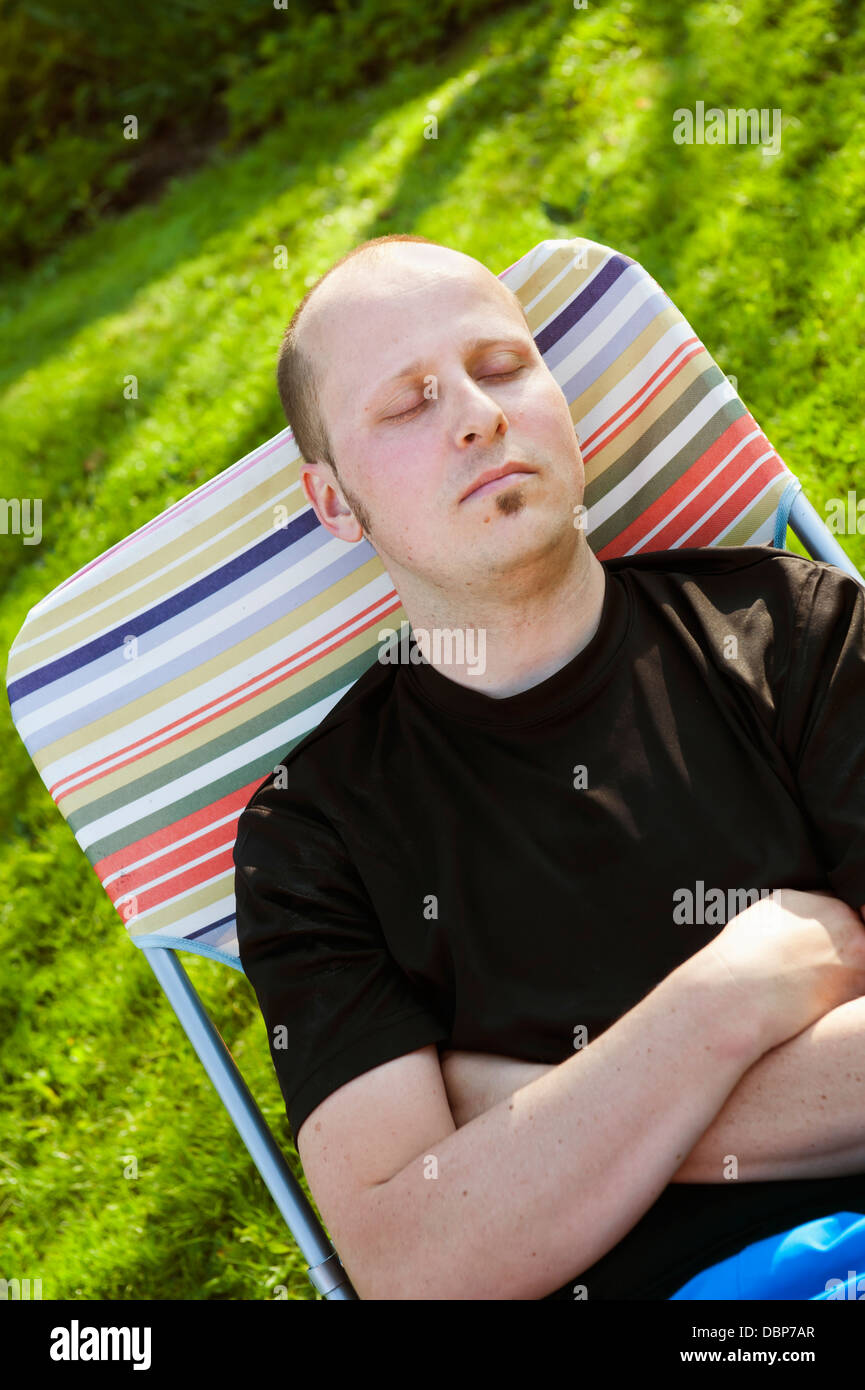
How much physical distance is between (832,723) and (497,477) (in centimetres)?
75

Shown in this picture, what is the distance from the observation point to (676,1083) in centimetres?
174

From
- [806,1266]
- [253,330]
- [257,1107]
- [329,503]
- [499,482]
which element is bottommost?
[806,1266]

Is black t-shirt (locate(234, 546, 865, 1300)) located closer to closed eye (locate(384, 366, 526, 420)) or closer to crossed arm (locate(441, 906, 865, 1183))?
crossed arm (locate(441, 906, 865, 1183))

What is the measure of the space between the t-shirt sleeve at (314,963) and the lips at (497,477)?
0.69 m

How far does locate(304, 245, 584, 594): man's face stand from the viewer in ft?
7.13

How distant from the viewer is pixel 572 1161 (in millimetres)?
1731

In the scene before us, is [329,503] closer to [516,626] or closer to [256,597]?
[256,597]

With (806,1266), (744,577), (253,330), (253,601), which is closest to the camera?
(806,1266)

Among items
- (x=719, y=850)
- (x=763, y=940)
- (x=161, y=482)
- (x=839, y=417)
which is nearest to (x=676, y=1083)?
(x=763, y=940)

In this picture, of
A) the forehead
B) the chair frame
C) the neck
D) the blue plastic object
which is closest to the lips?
the neck

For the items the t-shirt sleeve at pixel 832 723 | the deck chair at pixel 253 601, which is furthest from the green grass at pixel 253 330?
the t-shirt sleeve at pixel 832 723

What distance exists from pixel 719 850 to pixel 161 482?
4.07m

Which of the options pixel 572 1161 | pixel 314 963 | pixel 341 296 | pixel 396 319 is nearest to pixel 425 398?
pixel 396 319

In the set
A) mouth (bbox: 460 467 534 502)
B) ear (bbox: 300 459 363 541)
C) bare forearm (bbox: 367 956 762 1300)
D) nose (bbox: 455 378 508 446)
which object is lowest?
bare forearm (bbox: 367 956 762 1300)
